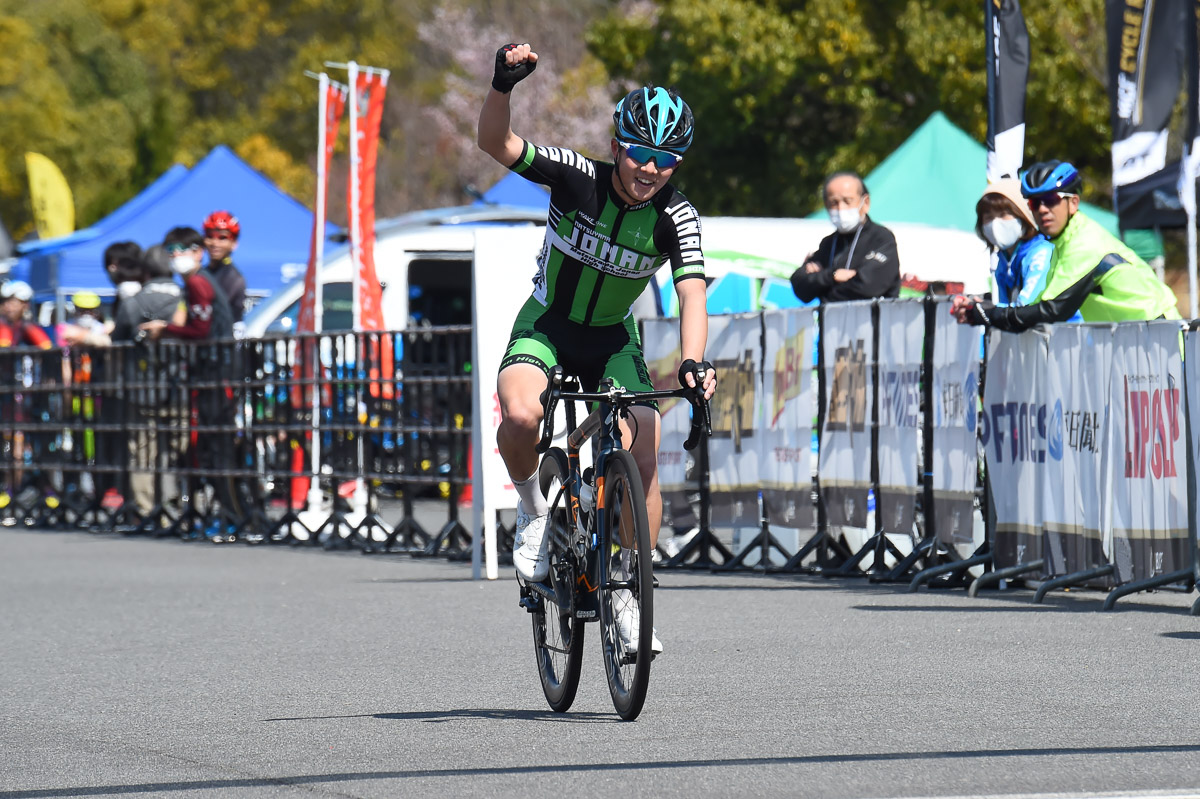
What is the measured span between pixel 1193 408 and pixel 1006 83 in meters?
4.06

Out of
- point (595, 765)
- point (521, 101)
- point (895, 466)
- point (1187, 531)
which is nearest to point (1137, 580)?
point (1187, 531)

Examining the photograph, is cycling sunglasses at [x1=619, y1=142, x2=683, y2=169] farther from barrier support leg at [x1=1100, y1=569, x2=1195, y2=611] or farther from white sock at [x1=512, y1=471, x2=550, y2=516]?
barrier support leg at [x1=1100, y1=569, x2=1195, y2=611]

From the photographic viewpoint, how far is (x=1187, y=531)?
9.64 m

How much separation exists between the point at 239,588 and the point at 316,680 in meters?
4.43

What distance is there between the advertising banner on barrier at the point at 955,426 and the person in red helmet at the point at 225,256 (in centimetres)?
726

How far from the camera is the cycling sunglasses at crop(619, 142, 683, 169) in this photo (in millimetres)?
6957

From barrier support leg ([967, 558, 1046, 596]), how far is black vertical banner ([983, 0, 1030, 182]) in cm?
323

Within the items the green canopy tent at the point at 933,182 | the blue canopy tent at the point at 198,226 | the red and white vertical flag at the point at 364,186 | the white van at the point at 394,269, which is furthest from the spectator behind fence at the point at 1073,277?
the blue canopy tent at the point at 198,226

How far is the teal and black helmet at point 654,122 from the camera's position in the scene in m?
6.93

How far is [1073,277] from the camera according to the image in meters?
10.6

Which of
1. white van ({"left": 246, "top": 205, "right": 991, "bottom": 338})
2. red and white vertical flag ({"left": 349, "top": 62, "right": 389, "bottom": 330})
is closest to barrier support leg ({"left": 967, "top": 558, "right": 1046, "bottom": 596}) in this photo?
white van ({"left": 246, "top": 205, "right": 991, "bottom": 338})

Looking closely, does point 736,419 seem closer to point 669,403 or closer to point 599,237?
point 669,403

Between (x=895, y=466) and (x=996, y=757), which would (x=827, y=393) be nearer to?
(x=895, y=466)

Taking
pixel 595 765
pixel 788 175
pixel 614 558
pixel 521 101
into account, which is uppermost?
pixel 521 101
